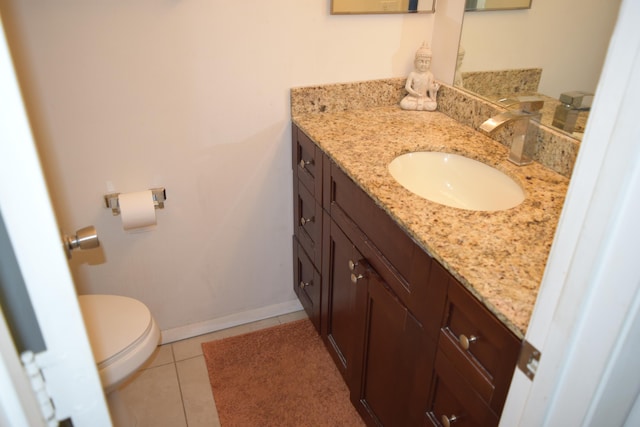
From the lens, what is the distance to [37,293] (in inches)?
19.7

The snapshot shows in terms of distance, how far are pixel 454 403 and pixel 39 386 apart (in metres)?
0.86

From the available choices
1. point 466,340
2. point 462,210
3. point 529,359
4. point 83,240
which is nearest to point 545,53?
point 462,210

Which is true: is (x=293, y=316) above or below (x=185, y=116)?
below

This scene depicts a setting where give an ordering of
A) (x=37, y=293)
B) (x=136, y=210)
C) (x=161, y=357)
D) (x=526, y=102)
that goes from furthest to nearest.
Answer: (x=161, y=357) < (x=136, y=210) < (x=526, y=102) < (x=37, y=293)

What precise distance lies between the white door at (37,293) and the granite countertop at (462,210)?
68 centimetres

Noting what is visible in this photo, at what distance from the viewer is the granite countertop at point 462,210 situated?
3.14 feet

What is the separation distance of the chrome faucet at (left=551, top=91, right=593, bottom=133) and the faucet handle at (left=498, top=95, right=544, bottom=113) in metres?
0.06

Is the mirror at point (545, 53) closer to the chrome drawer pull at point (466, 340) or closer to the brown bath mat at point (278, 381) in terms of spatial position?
the chrome drawer pull at point (466, 340)

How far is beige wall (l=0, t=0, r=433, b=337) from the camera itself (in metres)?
1.55

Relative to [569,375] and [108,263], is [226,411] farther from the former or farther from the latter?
[569,375]

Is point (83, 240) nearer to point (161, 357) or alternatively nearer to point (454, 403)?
point (454, 403)

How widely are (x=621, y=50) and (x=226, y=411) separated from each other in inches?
67.4

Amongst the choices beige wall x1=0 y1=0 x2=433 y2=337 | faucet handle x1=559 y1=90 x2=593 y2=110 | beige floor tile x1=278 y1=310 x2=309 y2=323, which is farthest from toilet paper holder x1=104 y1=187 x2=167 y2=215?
faucet handle x1=559 y1=90 x2=593 y2=110

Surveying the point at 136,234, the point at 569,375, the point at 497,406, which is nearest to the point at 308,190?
the point at 136,234
